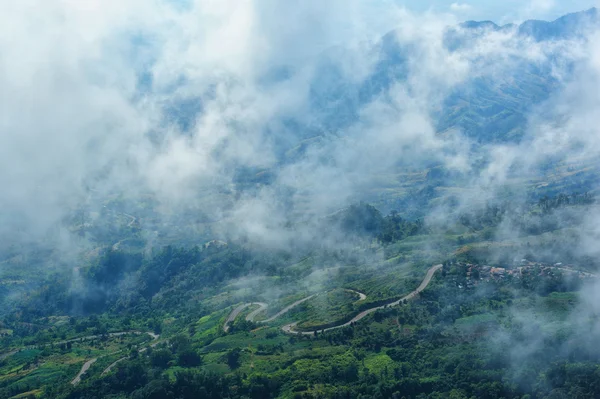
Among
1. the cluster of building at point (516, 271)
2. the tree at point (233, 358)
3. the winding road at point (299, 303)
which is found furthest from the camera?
the cluster of building at point (516, 271)

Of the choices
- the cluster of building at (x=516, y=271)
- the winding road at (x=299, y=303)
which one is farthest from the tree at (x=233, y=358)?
the cluster of building at (x=516, y=271)

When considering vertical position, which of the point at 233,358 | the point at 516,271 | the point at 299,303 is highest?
the point at 299,303

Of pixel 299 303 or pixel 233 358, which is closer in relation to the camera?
pixel 233 358

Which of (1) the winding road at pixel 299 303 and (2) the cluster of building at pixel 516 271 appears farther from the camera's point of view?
(2) the cluster of building at pixel 516 271

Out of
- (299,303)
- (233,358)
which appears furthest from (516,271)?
(233,358)

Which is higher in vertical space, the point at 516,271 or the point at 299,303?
the point at 299,303

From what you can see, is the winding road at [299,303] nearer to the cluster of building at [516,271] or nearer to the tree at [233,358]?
the cluster of building at [516,271]

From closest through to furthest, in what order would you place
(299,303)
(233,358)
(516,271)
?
(233,358)
(516,271)
(299,303)

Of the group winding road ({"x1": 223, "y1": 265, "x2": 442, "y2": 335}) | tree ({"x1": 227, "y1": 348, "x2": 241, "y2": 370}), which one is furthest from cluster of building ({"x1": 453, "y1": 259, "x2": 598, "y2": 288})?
tree ({"x1": 227, "y1": 348, "x2": 241, "y2": 370})

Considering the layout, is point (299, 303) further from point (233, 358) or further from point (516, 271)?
point (516, 271)

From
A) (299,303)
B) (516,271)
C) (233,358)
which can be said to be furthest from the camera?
(299,303)

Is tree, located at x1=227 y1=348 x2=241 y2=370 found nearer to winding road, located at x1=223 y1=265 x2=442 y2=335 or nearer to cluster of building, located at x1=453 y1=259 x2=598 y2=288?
winding road, located at x1=223 y1=265 x2=442 y2=335
